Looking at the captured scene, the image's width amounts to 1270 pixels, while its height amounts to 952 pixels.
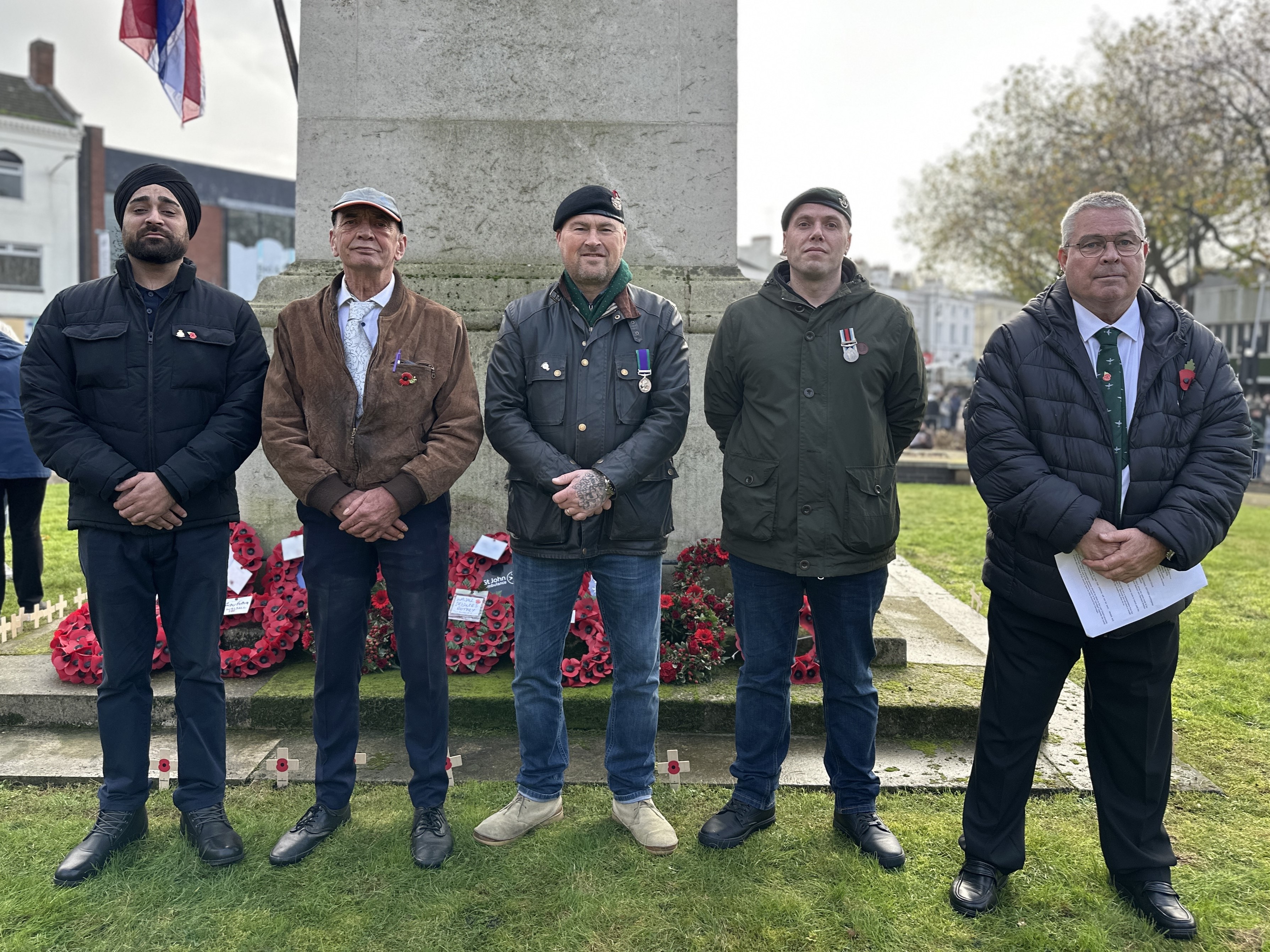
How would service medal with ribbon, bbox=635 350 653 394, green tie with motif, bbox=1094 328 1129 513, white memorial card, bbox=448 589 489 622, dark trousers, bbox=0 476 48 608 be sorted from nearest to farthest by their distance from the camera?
green tie with motif, bbox=1094 328 1129 513 → service medal with ribbon, bbox=635 350 653 394 → white memorial card, bbox=448 589 489 622 → dark trousers, bbox=0 476 48 608

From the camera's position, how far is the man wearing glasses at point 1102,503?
2.81m

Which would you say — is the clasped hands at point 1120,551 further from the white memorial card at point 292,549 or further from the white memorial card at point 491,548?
the white memorial card at point 292,549

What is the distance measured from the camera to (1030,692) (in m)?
3.03

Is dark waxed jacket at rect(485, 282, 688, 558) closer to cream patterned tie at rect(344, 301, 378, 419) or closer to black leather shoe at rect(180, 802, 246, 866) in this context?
cream patterned tie at rect(344, 301, 378, 419)

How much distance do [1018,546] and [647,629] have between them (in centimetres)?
134

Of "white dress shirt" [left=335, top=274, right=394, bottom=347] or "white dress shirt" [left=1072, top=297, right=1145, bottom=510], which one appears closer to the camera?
"white dress shirt" [left=1072, top=297, right=1145, bottom=510]

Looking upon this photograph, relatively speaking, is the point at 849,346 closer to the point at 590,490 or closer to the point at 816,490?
the point at 816,490

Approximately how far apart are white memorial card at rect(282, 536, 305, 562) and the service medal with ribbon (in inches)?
108

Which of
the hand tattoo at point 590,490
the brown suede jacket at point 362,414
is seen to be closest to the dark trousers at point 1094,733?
the hand tattoo at point 590,490

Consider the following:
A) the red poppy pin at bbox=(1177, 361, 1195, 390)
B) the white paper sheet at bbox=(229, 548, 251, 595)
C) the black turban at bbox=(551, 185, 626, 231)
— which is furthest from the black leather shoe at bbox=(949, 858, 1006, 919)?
the white paper sheet at bbox=(229, 548, 251, 595)

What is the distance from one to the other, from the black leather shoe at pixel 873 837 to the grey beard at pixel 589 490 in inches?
59.8

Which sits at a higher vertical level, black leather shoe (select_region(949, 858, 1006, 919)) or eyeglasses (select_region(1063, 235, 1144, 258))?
eyeglasses (select_region(1063, 235, 1144, 258))

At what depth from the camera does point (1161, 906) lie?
2.89 m

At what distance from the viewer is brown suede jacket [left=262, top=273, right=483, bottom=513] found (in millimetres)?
3240
